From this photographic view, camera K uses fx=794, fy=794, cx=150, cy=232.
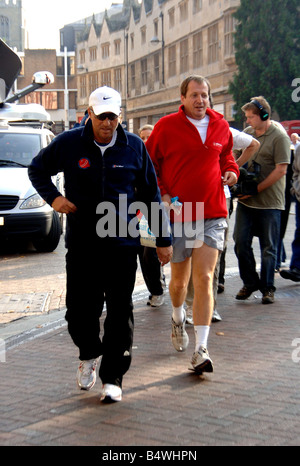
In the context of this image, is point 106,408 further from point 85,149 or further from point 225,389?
point 85,149

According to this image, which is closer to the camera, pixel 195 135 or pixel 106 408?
pixel 106 408

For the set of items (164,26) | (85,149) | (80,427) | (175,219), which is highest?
(164,26)

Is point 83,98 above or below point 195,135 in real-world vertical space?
above

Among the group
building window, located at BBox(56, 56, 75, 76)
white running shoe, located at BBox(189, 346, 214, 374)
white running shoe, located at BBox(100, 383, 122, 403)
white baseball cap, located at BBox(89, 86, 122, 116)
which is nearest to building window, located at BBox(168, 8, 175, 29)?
building window, located at BBox(56, 56, 75, 76)

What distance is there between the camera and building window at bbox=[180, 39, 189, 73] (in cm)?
4575

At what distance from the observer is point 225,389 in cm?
498

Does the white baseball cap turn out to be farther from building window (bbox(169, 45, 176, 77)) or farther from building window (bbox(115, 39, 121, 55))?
building window (bbox(115, 39, 121, 55))

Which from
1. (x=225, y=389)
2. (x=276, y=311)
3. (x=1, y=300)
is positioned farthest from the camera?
(x=1, y=300)

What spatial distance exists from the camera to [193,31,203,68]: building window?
119ft

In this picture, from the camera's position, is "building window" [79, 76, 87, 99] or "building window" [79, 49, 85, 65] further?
"building window" [79, 49, 85, 65]

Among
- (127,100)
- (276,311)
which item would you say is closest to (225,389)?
(276,311)

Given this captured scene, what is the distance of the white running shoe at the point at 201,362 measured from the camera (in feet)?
17.1

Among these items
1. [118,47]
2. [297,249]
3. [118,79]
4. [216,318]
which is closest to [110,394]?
[216,318]
